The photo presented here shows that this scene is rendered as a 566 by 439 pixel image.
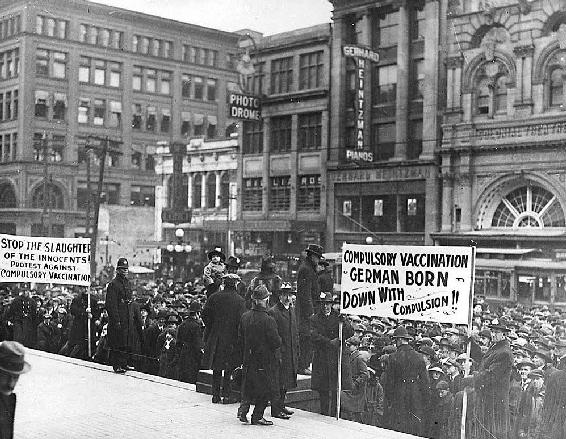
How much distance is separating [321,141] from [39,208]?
20054 millimetres

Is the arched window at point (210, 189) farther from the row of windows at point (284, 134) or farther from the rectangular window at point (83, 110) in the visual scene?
the rectangular window at point (83, 110)

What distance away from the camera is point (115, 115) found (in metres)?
48.2

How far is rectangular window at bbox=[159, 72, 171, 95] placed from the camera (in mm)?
46250

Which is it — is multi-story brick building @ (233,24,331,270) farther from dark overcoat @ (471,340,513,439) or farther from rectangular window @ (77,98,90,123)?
dark overcoat @ (471,340,513,439)

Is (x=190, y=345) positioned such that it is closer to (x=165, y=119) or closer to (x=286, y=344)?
(x=286, y=344)

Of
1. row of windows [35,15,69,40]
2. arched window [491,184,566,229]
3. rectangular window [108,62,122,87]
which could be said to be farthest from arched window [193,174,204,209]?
arched window [491,184,566,229]

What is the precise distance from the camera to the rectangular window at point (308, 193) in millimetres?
44812

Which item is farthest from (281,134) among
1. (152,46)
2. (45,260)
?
(45,260)

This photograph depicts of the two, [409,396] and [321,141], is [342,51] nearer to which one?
[321,141]

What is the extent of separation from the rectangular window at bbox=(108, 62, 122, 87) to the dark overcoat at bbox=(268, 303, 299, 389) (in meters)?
36.8

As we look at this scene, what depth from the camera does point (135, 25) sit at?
1732 inches

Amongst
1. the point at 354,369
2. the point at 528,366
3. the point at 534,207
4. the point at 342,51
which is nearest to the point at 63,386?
the point at 354,369

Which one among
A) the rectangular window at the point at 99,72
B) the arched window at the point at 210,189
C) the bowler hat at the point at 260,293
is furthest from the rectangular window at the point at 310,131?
the bowler hat at the point at 260,293

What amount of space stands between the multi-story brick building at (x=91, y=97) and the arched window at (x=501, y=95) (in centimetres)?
1752
